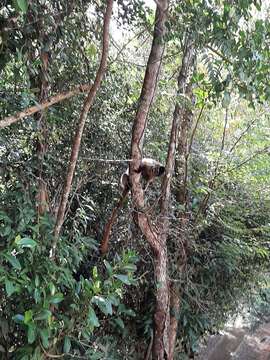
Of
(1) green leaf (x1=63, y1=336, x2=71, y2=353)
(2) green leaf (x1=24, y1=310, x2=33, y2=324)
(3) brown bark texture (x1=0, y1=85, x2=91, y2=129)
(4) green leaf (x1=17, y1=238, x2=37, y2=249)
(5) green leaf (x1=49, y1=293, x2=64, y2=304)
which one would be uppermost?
(3) brown bark texture (x1=0, y1=85, x2=91, y2=129)

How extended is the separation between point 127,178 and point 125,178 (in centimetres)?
1

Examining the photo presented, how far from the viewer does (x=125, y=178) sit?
197cm

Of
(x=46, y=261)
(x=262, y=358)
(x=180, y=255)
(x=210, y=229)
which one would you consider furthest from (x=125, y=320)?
(x=262, y=358)

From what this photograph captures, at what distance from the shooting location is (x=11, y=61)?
150cm

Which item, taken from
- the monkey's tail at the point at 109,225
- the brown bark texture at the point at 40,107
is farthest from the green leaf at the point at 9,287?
the monkey's tail at the point at 109,225

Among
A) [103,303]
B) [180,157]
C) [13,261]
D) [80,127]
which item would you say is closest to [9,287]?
[13,261]

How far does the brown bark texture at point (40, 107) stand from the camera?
4.64 ft

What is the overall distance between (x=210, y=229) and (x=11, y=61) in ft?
5.79

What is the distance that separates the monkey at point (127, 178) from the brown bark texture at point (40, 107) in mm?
497

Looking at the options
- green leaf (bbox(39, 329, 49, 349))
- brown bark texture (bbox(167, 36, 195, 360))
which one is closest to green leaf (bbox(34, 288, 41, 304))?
green leaf (bbox(39, 329, 49, 349))

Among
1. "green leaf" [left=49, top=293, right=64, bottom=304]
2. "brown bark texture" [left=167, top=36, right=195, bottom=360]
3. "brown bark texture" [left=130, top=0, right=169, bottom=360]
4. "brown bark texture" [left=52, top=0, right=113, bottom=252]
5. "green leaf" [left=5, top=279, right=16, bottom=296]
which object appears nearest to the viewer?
"green leaf" [left=5, top=279, right=16, bottom=296]

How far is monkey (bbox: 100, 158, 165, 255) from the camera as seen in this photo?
193 cm

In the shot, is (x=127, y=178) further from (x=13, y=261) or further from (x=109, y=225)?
(x=13, y=261)

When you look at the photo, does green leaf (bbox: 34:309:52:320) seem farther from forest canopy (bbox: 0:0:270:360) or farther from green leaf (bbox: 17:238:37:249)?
green leaf (bbox: 17:238:37:249)
